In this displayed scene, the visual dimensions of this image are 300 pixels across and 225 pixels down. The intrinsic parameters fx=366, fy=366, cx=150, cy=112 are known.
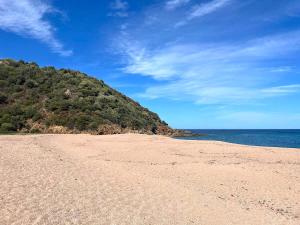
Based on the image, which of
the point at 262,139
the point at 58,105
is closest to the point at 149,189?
the point at 58,105

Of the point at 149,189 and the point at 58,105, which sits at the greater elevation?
the point at 58,105

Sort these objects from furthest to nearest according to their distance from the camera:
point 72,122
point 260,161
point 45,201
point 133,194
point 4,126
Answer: point 72,122, point 4,126, point 260,161, point 133,194, point 45,201

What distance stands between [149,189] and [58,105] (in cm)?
3334

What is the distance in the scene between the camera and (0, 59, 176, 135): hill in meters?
38.1

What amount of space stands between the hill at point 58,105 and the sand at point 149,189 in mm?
20269

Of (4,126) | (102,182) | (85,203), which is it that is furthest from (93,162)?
(4,126)

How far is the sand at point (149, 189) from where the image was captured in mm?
8023

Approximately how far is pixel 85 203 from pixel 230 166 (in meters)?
8.82

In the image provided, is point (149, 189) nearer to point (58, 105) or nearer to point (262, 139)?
point (58, 105)

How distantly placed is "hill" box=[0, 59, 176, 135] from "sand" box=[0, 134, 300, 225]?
20269 mm

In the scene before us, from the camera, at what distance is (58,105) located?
4259 cm

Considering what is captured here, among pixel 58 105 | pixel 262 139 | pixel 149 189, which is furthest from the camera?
pixel 262 139

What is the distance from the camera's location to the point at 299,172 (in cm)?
1458

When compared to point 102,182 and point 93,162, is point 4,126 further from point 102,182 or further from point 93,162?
point 102,182
